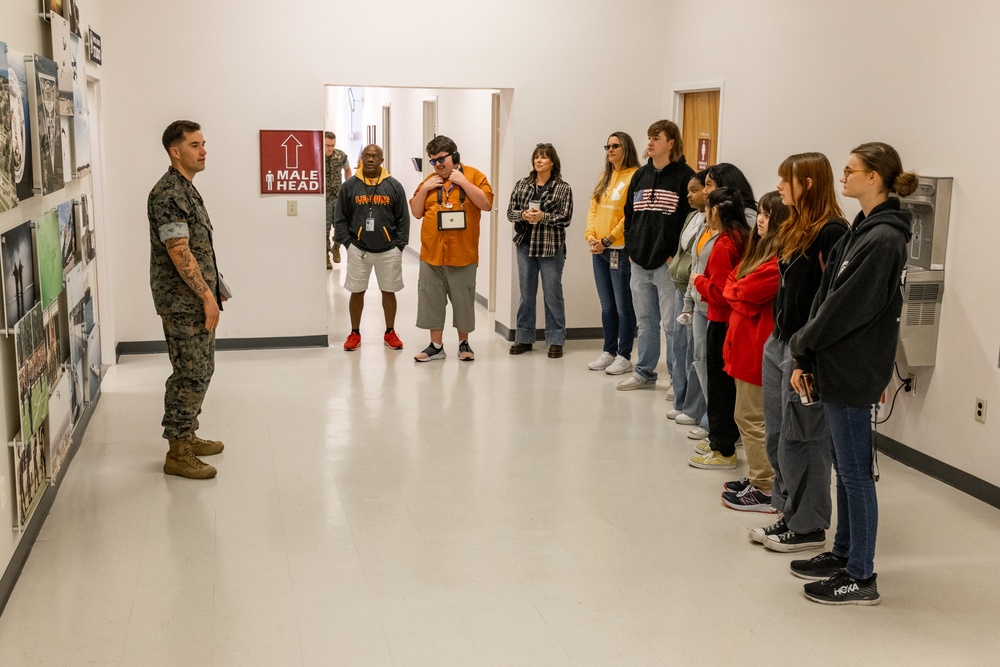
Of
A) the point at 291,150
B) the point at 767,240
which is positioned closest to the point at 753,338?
the point at 767,240

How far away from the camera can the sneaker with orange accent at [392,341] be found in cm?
766

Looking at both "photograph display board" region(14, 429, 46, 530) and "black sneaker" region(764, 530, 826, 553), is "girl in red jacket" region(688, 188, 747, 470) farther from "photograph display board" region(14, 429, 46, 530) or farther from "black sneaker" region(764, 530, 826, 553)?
"photograph display board" region(14, 429, 46, 530)

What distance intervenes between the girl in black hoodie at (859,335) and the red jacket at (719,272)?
1.13 metres

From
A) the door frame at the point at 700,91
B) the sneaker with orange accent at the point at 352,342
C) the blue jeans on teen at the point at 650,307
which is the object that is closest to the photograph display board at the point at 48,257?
the sneaker with orange accent at the point at 352,342

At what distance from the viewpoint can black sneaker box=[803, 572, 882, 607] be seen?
3.55 m

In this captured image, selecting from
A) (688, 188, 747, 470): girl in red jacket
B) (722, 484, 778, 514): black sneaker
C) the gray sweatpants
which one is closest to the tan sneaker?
(688, 188, 747, 470): girl in red jacket

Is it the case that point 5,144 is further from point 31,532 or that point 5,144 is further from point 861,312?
point 861,312

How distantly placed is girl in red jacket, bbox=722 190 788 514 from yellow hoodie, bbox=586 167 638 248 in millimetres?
2306

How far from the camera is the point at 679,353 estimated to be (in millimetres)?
5816

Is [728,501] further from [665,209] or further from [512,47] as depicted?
[512,47]

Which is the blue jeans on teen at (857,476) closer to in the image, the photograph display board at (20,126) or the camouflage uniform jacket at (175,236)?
the camouflage uniform jacket at (175,236)

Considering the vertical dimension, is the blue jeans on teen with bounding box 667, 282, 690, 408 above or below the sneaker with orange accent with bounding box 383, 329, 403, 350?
above

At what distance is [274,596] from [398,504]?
100cm

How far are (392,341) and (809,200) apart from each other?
4.36 metres
